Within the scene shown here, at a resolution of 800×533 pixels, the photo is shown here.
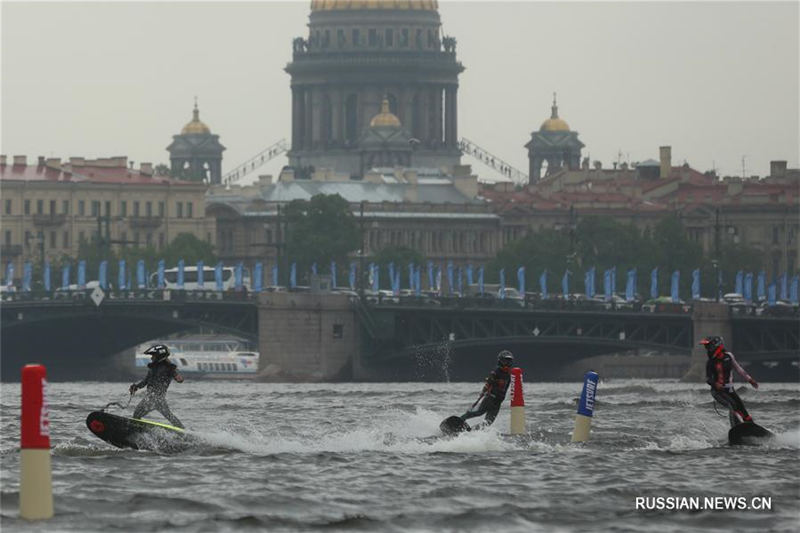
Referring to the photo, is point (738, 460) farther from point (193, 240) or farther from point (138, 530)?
point (193, 240)

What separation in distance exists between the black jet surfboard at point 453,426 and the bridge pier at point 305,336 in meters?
68.9

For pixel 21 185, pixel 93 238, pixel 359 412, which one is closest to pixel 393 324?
pixel 359 412

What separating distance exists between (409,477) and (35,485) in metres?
9.63

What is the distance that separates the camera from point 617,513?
35844 mm

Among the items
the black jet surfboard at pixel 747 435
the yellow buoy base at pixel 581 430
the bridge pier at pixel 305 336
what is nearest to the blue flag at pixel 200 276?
the bridge pier at pixel 305 336

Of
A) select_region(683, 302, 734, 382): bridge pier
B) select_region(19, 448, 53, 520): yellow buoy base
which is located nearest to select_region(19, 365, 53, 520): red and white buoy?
select_region(19, 448, 53, 520): yellow buoy base

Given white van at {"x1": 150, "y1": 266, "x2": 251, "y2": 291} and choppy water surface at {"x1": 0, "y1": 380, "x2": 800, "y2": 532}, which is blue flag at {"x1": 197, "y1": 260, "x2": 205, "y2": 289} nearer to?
white van at {"x1": 150, "y1": 266, "x2": 251, "y2": 291}

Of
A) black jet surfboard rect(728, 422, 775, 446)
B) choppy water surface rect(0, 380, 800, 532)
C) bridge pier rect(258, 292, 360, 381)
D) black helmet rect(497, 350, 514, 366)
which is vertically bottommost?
choppy water surface rect(0, 380, 800, 532)

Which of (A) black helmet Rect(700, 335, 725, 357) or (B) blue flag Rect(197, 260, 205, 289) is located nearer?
(A) black helmet Rect(700, 335, 725, 357)

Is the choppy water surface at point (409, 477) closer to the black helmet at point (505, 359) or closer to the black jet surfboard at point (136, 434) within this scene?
the black jet surfboard at point (136, 434)

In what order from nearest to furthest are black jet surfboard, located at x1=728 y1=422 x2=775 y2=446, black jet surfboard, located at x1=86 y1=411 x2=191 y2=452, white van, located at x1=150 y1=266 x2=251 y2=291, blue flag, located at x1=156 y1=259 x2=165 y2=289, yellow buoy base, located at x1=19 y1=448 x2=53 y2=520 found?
yellow buoy base, located at x1=19 y1=448 x2=53 y2=520, black jet surfboard, located at x1=86 y1=411 x2=191 y2=452, black jet surfboard, located at x1=728 y1=422 x2=775 y2=446, blue flag, located at x1=156 y1=259 x2=165 y2=289, white van, located at x1=150 y1=266 x2=251 y2=291

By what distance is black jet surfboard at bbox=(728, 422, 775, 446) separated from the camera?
1816 inches

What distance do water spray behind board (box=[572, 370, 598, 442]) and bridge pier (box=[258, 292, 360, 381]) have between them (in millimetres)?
69656

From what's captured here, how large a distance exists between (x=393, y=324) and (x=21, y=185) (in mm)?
77815
